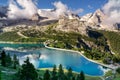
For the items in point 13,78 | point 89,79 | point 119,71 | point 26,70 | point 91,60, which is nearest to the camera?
point 26,70

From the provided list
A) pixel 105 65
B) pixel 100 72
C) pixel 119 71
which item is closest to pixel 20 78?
pixel 119 71

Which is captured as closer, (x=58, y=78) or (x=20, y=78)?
(x=20, y=78)

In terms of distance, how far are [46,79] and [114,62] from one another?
336 feet

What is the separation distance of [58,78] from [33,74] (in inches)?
760

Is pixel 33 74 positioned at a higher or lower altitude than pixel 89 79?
higher

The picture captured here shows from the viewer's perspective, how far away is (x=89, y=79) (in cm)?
10800

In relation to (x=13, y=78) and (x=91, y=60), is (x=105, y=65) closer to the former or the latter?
(x=91, y=60)

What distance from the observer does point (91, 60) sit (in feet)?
604

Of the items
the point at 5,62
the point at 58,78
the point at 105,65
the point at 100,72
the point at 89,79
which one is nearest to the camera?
the point at 58,78

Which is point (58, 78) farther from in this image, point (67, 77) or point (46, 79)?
point (46, 79)

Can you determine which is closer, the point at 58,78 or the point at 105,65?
the point at 58,78

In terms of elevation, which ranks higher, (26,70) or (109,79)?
(26,70)

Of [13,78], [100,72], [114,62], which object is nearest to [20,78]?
[13,78]

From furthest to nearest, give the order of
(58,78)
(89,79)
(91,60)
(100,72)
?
(91,60) → (100,72) → (89,79) → (58,78)
